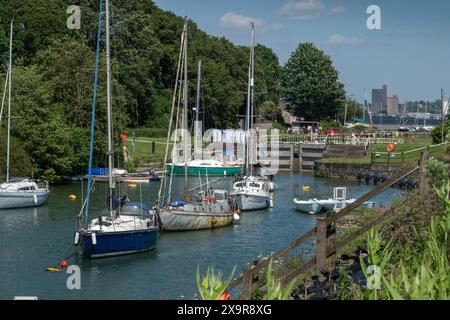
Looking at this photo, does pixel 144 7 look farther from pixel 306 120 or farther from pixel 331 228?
pixel 331 228

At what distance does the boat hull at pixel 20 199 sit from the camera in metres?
51.2

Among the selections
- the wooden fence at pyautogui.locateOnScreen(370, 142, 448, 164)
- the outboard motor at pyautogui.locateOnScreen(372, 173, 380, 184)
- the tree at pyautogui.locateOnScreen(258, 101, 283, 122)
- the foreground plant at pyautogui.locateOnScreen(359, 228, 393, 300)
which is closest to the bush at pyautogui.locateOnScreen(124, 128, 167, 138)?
the wooden fence at pyautogui.locateOnScreen(370, 142, 448, 164)

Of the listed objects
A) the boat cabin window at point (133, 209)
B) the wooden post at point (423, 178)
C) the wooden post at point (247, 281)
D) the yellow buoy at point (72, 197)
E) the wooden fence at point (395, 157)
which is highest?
the wooden post at point (423, 178)

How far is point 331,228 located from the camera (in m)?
15.3

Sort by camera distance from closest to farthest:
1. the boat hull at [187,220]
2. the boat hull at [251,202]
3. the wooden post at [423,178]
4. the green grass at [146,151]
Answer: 1. the wooden post at [423,178]
2. the boat hull at [187,220]
3. the boat hull at [251,202]
4. the green grass at [146,151]

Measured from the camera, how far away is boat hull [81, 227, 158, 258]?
35.1m

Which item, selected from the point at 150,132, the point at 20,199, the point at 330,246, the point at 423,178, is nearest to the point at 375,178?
the point at 150,132

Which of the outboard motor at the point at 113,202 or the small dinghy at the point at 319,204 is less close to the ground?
the outboard motor at the point at 113,202

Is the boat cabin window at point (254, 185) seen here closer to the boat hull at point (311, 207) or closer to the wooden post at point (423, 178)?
the boat hull at point (311, 207)

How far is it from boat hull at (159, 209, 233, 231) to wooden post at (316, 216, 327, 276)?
2781 centimetres

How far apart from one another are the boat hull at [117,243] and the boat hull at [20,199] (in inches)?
670

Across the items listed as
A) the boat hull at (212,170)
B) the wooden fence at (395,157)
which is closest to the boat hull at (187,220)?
the boat hull at (212,170)

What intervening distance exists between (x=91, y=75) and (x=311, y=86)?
194 ft
